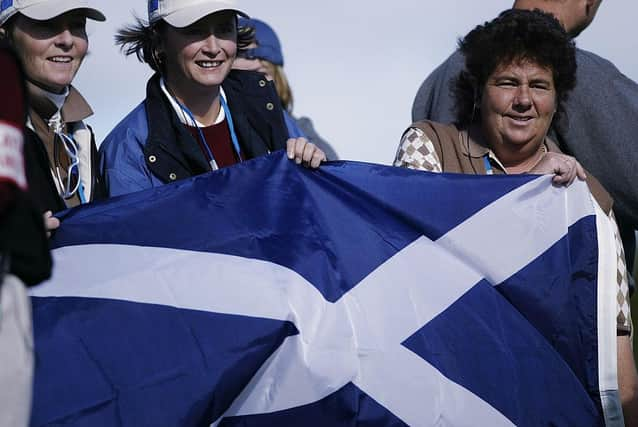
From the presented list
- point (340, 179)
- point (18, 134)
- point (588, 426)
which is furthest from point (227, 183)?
point (18, 134)

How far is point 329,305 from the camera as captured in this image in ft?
13.3

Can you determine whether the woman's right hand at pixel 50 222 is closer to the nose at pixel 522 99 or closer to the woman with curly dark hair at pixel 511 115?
the woman with curly dark hair at pixel 511 115

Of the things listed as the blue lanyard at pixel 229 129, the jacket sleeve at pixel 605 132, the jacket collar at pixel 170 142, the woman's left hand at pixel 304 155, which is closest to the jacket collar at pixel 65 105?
the jacket collar at pixel 170 142

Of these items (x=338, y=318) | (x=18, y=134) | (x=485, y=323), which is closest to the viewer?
(x=18, y=134)

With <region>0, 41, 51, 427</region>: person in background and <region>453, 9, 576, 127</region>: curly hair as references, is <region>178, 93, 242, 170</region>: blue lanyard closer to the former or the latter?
<region>453, 9, 576, 127</region>: curly hair

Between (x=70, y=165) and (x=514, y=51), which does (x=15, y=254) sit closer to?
(x=70, y=165)

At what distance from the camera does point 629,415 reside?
4.60 m

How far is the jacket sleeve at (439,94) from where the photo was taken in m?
5.42

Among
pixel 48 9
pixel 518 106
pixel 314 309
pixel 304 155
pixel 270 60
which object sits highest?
pixel 48 9

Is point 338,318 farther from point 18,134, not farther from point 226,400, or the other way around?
point 18,134

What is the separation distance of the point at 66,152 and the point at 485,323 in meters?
1.54

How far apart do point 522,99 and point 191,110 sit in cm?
121

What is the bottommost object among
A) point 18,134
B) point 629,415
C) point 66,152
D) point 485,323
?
point 629,415

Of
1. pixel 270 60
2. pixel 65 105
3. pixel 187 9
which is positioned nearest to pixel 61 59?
pixel 65 105
